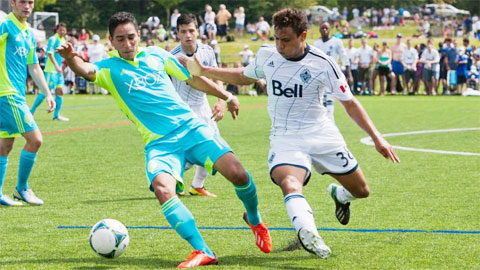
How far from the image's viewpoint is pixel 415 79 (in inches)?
1255

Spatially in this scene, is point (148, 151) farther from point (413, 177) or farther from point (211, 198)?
point (413, 177)

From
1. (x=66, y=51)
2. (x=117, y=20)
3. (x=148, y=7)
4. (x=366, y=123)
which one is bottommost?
(x=148, y=7)

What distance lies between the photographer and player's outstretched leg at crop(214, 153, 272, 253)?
20.5 ft

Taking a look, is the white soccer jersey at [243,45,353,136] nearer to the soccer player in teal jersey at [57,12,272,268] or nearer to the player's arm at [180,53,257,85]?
the player's arm at [180,53,257,85]

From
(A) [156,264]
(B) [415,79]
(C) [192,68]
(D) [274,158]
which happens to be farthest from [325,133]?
(B) [415,79]

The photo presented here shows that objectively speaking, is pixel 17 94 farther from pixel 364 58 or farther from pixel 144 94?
pixel 364 58

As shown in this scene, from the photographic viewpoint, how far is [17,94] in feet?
29.0

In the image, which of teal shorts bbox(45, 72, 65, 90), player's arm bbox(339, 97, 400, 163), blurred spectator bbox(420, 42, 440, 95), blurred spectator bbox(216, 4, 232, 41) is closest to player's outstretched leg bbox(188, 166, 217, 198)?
player's arm bbox(339, 97, 400, 163)

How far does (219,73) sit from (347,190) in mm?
1526

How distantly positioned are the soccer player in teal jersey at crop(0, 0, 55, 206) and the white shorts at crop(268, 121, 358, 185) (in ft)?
11.4

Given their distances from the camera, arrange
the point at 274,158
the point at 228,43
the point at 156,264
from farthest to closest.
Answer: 1. the point at 228,43
2. the point at 274,158
3. the point at 156,264

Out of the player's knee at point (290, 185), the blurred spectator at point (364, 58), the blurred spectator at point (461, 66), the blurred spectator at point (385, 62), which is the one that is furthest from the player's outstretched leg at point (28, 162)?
the blurred spectator at point (461, 66)

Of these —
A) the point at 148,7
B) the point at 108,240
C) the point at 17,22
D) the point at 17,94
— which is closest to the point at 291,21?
the point at 108,240

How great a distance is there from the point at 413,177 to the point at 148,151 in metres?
5.38
